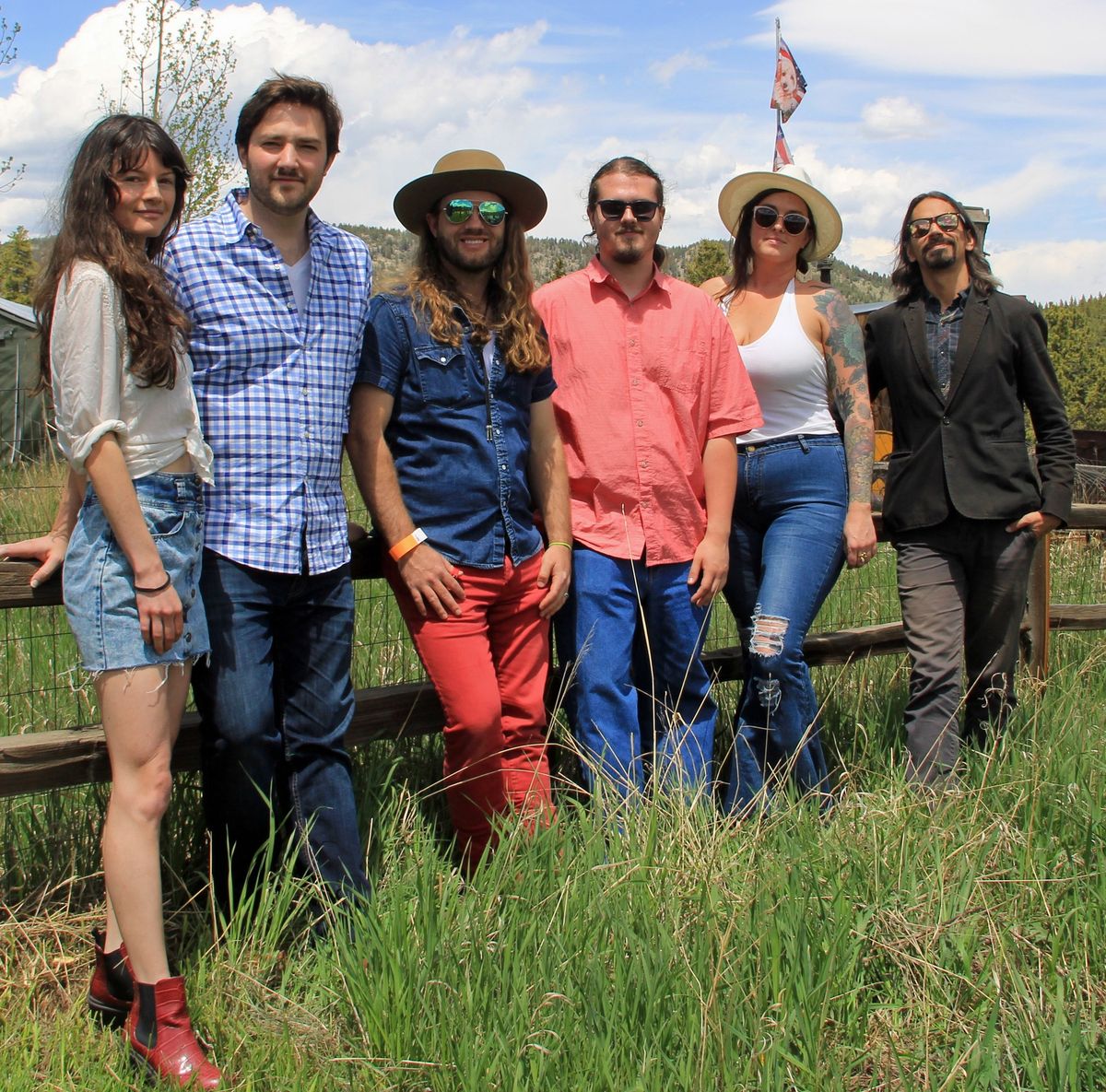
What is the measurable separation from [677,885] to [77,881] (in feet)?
5.74

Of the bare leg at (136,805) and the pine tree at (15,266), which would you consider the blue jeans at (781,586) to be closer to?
the bare leg at (136,805)

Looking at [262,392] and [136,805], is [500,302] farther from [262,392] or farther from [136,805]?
[136,805]

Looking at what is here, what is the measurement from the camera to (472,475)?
11.6 ft

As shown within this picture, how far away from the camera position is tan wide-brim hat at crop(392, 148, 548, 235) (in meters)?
3.64

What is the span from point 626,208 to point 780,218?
72cm

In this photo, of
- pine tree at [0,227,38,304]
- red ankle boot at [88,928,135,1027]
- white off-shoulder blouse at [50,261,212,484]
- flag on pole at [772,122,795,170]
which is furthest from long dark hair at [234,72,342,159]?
pine tree at [0,227,38,304]

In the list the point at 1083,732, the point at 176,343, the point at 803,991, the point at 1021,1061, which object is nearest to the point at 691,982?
the point at 803,991

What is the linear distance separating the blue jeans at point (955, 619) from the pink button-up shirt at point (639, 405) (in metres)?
1.01

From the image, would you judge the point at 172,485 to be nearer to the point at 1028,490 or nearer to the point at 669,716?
the point at 669,716

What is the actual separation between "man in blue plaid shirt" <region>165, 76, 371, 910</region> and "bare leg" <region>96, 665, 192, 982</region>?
0.98 ft

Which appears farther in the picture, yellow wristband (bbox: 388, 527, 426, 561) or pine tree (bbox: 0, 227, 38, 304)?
pine tree (bbox: 0, 227, 38, 304)

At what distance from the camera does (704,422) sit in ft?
13.2

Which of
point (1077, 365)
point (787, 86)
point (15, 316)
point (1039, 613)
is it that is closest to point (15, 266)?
point (15, 316)

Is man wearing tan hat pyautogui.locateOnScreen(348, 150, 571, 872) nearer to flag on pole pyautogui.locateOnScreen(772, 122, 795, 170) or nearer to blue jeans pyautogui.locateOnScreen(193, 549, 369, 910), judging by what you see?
blue jeans pyautogui.locateOnScreen(193, 549, 369, 910)
